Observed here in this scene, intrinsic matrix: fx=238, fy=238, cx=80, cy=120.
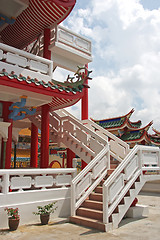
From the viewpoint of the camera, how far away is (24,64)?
8.43 metres

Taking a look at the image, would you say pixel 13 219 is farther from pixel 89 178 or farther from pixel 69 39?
pixel 69 39

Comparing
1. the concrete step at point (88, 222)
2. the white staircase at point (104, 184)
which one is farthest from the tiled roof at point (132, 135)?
the concrete step at point (88, 222)

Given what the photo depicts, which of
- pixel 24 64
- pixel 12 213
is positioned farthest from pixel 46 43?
pixel 12 213

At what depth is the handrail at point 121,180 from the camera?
6867 millimetres

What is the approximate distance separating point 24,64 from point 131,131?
18.1m

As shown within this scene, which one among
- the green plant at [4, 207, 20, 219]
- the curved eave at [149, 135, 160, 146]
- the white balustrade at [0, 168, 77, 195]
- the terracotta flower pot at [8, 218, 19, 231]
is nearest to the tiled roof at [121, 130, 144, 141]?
the curved eave at [149, 135, 160, 146]

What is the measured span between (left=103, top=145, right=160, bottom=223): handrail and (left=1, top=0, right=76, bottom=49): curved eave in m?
6.37

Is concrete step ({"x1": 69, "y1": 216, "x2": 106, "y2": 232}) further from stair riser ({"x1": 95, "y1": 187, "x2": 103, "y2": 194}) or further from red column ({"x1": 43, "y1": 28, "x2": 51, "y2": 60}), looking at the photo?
red column ({"x1": 43, "y1": 28, "x2": 51, "y2": 60})

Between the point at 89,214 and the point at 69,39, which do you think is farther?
the point at 69,39

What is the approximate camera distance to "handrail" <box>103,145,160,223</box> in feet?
22.5

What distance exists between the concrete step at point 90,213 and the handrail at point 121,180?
14.1 inches

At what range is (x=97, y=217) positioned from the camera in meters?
7.20

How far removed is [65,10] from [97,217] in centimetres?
806

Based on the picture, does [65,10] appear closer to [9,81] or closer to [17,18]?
[17,18]
